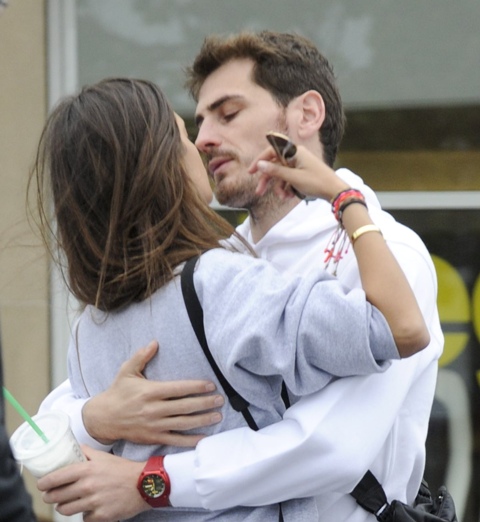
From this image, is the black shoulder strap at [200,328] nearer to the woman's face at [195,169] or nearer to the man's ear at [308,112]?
the woman's face at [195,169]

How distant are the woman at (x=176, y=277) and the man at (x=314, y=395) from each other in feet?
0.23

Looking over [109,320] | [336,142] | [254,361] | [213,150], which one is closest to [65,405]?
[109,320]

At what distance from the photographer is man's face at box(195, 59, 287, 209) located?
9.23 feet

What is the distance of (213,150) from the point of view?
A: 2873 mm

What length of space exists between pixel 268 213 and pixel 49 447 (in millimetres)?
1035

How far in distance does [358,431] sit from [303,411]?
12 cm

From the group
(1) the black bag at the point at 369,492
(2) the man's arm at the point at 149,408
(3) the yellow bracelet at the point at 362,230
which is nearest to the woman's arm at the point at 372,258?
(3) the yellow bracelet at the point at 362,230

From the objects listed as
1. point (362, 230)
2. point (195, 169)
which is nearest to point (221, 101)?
point (195, 169)

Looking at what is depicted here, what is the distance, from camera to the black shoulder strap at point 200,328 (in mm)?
1967

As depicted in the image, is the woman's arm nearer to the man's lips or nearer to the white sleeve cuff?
the white sleeve cuff

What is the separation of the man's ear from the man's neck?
0.78 ft

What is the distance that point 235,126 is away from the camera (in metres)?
2.88

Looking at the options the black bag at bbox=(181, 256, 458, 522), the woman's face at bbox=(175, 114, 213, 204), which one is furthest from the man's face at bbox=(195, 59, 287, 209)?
the black bag at bbox=(181, 256, 458, 522)

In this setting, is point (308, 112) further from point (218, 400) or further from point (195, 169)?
point (218, 400)
